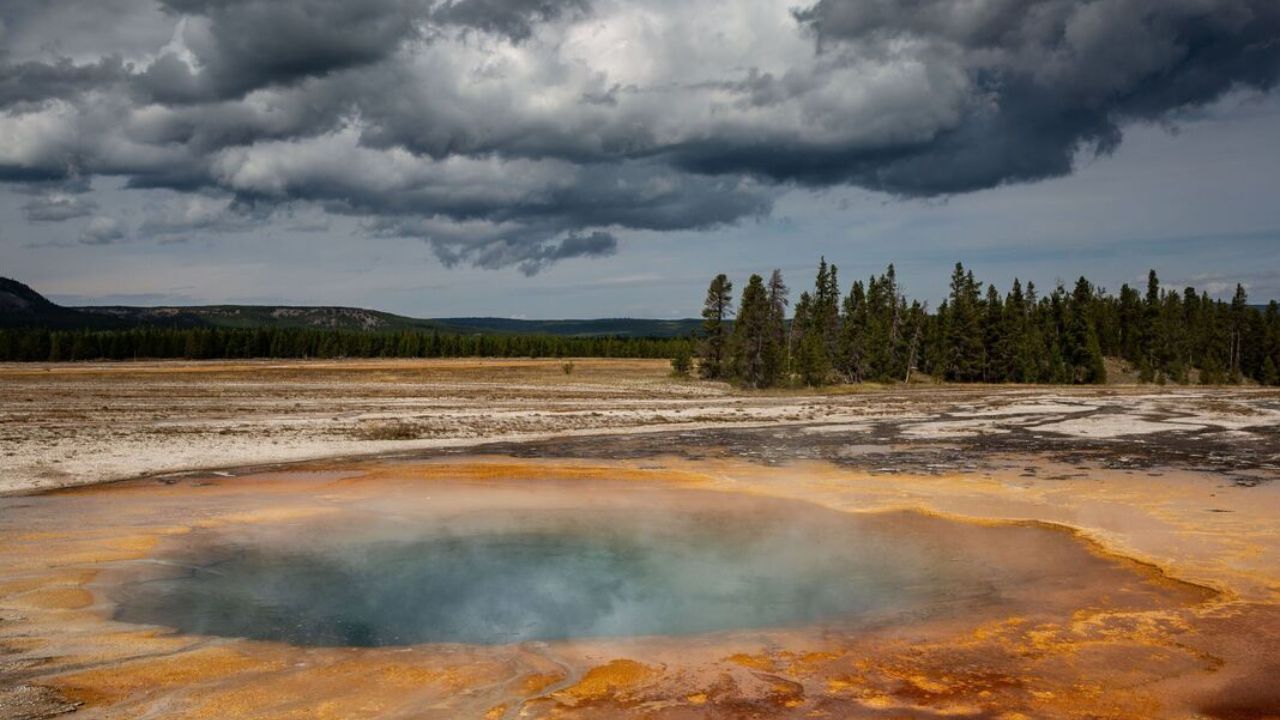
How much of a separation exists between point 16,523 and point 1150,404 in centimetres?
6443

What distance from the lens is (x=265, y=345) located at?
14950 centimetres

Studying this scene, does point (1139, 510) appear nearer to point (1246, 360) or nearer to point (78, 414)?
point (78, 414)

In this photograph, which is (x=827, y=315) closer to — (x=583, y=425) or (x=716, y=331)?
(x=716, y=331)

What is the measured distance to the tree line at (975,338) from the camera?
79.2m

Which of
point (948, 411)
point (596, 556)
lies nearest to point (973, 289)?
point (948, 411)

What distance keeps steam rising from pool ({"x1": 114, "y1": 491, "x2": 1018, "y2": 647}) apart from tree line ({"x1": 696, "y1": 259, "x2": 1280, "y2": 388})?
60.2 m

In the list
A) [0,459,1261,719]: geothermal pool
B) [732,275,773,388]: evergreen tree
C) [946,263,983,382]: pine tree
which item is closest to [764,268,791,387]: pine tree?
[732,275,773,388]: evergreen tree

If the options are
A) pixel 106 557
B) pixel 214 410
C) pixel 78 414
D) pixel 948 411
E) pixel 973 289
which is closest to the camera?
pixel 106 557

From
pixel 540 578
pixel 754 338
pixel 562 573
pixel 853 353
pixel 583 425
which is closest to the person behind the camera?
pixel 540 578

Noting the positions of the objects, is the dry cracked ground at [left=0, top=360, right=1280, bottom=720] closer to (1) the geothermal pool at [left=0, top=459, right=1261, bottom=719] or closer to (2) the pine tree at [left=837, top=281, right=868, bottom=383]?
(1) the geothermal pool at [left=0, top=459, right=1261, bottom=719]

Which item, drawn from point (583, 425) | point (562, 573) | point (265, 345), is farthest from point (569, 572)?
point (265, 345)

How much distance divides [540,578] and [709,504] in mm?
7525

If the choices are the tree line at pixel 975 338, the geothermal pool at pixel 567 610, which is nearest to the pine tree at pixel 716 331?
the tree line at pixel 975 338

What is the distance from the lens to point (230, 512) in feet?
61.1
